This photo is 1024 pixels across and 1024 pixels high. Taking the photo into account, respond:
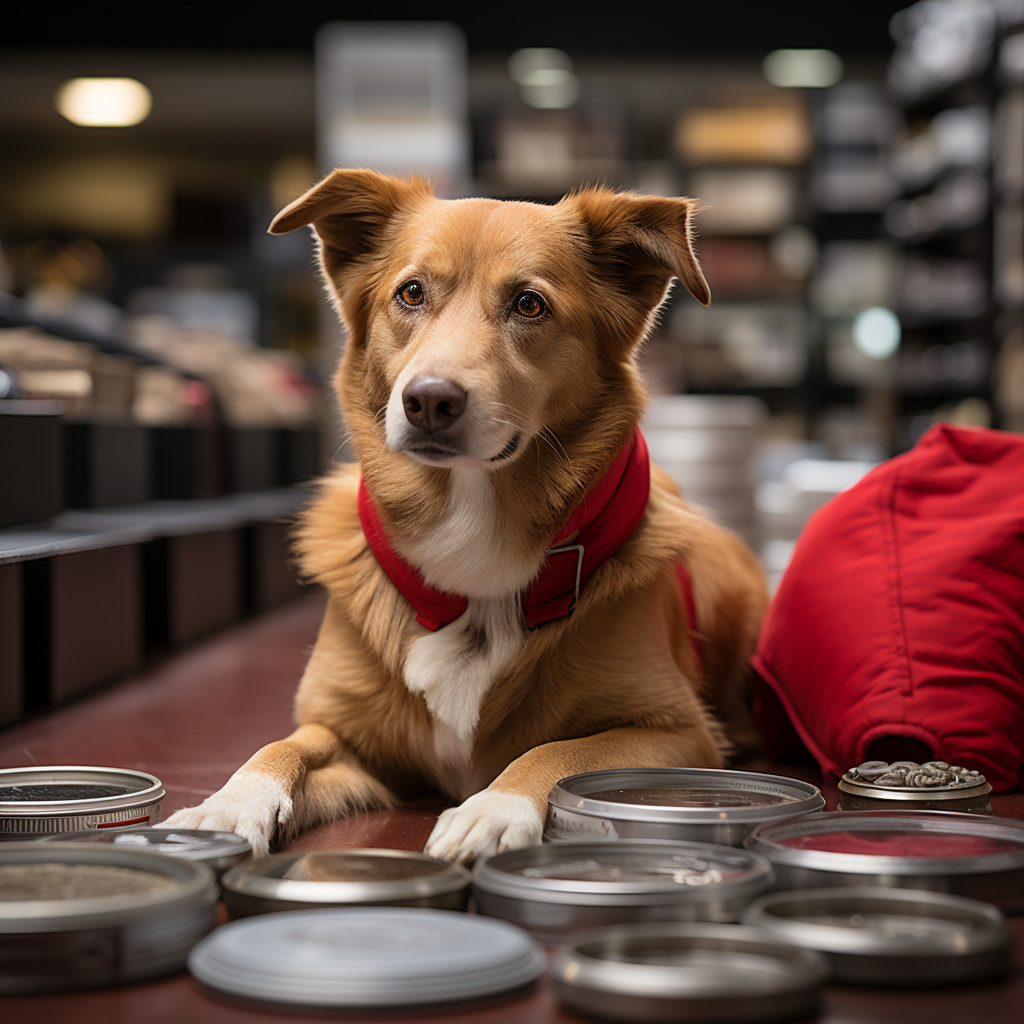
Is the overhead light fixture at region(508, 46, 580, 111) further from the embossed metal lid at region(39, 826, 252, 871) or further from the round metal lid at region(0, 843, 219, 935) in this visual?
the round metal lid at region(0, 843, 219, 935)

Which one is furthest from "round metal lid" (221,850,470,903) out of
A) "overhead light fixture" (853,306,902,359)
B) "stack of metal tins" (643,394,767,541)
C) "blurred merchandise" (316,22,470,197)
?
"blurred merchandise" (316,22,470,197)

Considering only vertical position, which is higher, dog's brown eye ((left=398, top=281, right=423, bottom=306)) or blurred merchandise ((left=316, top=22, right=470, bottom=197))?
blurred merchandise ((left=316, top=22, right=470, bottom=197))

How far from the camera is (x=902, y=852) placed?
1379mm

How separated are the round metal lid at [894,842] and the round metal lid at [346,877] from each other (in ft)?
1.20

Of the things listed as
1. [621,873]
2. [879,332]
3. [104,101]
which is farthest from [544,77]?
[621,873]

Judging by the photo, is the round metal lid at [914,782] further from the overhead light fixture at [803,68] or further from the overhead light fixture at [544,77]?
the overhead light fixture at [803,68]

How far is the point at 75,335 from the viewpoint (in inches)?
162

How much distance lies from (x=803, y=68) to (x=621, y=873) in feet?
33.6

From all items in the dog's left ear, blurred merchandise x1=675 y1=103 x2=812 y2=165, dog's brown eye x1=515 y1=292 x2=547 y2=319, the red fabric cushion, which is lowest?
the red fabric cushion

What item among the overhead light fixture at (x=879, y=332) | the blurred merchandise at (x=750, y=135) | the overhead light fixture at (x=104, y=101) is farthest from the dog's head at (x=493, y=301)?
the overhead light fixture at (x=104, y=101)

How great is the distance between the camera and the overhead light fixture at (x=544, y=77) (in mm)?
10125

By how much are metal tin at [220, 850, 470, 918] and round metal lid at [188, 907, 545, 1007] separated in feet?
0.20

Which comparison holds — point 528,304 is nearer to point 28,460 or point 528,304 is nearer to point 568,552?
point 568,552

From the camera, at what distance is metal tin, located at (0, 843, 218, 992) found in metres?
1.05
